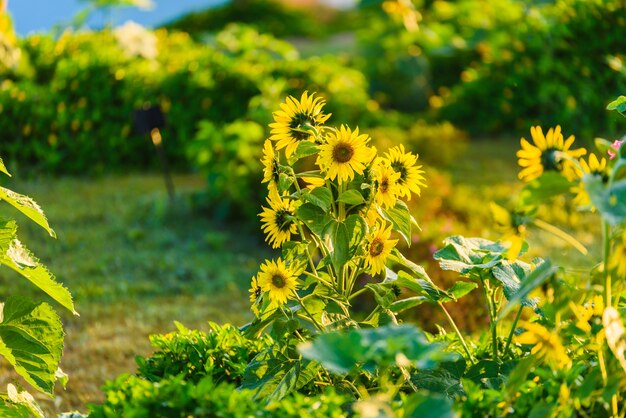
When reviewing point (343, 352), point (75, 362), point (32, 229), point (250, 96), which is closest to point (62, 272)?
point (32, 229)

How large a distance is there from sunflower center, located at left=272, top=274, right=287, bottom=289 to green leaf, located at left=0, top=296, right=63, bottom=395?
1.79ft

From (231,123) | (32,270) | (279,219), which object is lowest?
(32,270)

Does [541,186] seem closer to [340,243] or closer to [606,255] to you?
[606,255]

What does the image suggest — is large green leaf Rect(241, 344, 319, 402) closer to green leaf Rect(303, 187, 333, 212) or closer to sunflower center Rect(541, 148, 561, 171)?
green leaf Rect(303, 187, 333, 212)

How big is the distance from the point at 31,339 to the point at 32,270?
17cm

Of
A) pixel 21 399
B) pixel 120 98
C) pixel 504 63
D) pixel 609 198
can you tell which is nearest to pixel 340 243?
pixel 609 198

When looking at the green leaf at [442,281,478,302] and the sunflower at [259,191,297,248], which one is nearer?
the sunflower at [259,191,297,248]

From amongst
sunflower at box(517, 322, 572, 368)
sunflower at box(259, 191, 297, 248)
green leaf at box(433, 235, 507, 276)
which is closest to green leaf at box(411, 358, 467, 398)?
green leaf at box(433, 235, 507, 276)

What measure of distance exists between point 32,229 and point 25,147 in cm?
163

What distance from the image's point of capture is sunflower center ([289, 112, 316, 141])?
1.87 meters

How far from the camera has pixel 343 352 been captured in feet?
4.37

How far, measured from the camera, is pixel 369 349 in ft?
4.40

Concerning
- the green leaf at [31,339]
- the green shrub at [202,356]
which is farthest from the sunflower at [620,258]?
the green leaf at [31,339]

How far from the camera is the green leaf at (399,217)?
1.90m
